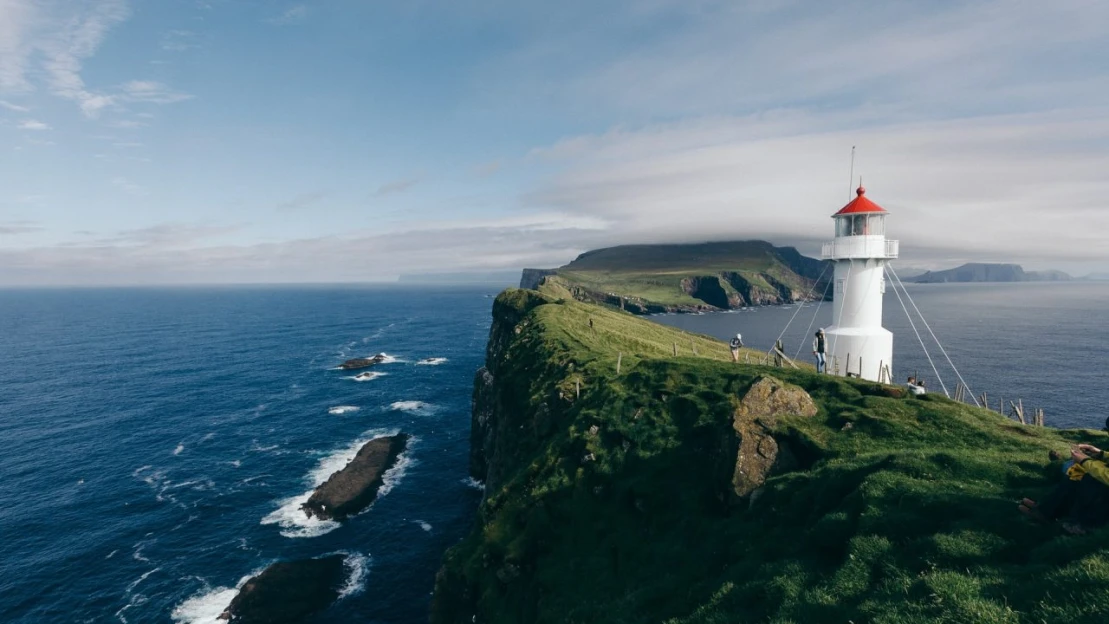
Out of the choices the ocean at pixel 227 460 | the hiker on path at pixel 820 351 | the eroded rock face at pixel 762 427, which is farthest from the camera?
A: the ocean at pixel 227 460

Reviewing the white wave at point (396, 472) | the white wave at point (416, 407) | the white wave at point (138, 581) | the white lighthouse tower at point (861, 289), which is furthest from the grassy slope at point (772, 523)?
the white wave at point (416, 407)

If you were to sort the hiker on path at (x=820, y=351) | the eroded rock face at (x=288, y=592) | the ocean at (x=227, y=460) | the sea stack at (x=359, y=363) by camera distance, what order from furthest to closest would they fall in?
the sea stack at (x=359, y=363) < the ocean at (x=227, y=460) < the eroded rock face at (x=288, y=592) < the hiker on path at (x=820, y=351)

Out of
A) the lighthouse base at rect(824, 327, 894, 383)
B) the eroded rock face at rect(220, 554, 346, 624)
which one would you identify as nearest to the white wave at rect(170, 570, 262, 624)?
the eroded rock face at rect(220, 554, 346, 624)

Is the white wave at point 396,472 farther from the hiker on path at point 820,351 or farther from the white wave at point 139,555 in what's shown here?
the hiker on path at point 820,351

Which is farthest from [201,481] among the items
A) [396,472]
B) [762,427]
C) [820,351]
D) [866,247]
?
[866,247]

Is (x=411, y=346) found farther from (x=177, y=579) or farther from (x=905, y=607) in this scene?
(x=905, y=607)

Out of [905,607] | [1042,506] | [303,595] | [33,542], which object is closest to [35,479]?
[33,542]
